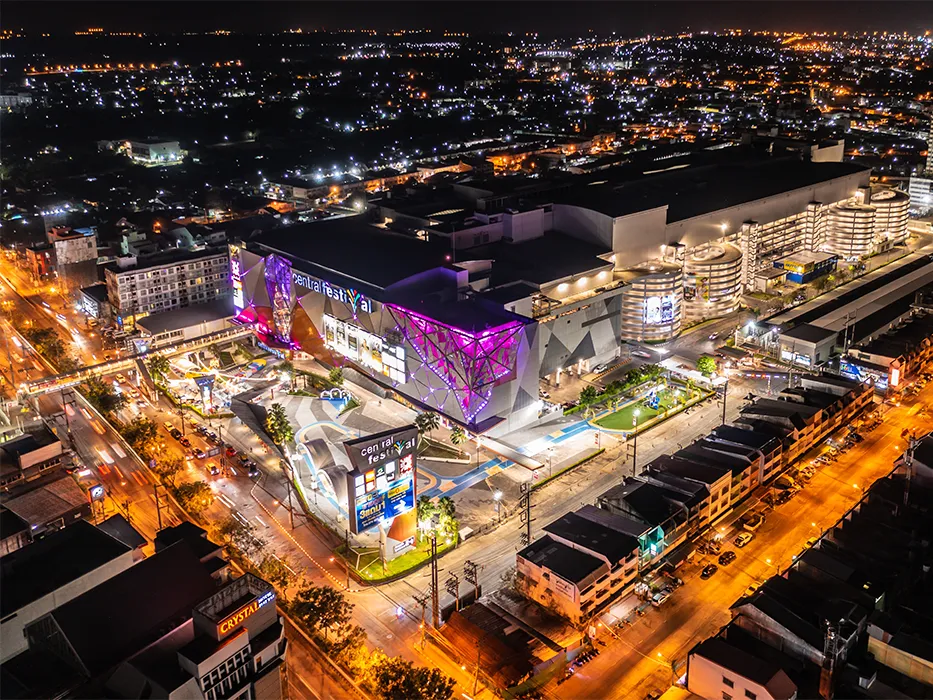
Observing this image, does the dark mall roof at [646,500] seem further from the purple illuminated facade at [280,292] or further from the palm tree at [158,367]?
the palm tree at [158,367]

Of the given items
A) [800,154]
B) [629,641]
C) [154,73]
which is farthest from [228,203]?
[154,73]

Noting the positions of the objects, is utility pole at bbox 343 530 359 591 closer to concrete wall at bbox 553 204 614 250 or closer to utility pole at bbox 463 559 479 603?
utility pole at bbox 463 559 479 603

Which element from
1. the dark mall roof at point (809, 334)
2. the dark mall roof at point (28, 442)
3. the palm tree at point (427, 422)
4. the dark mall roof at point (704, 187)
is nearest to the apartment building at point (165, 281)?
the dark mall roof at point (28, 442)

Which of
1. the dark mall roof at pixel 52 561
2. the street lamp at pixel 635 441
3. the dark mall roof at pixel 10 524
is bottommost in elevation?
the street lamp at pixel 635 441

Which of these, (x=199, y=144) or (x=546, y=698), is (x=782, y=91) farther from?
(x=546, y=698)

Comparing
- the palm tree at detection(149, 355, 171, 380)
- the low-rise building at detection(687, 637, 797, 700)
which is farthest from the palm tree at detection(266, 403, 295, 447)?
the low-rise building at detection(687, 637, 797, 700)

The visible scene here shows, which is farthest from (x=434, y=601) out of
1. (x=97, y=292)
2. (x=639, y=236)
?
(x=97, y=292)

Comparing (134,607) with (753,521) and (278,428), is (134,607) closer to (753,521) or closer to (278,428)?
(278,428)
